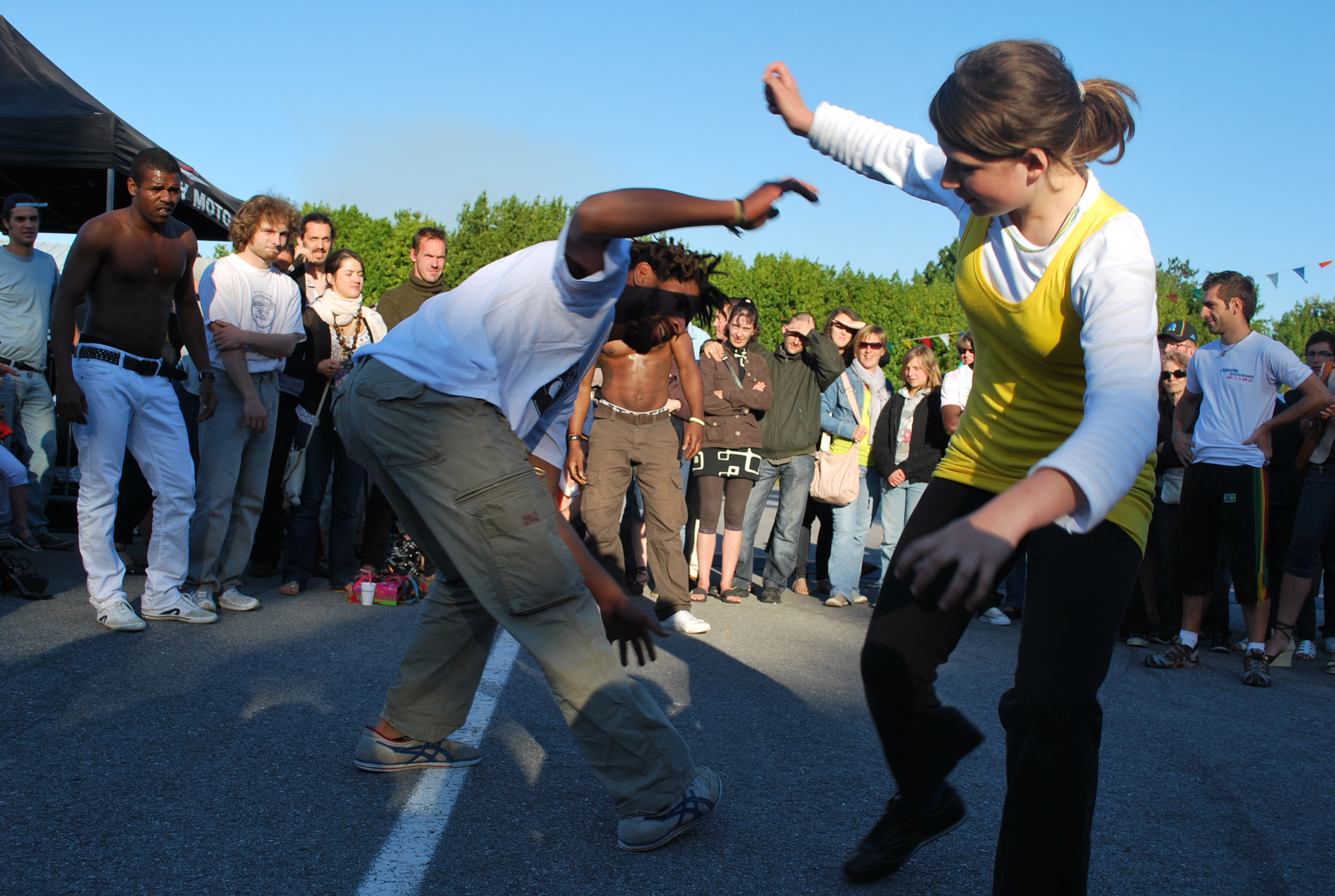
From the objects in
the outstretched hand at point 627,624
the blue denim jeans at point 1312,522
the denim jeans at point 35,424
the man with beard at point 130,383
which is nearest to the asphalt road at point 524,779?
the man with beard at point 130,383

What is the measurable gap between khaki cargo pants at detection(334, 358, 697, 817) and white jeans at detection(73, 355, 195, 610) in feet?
9.33

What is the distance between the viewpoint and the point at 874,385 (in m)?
8.44

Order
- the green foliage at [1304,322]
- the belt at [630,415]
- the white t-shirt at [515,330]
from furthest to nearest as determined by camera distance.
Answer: the green foliage at [1304,322]
the belt at [630,415]
the white t-shirt at [515,330]

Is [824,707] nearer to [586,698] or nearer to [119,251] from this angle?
[586,698]

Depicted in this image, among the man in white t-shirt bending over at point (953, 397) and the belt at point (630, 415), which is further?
the man in white t-shirt bending over at point (953, 397)

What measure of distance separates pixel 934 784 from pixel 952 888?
0.29 m

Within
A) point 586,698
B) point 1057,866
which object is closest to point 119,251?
point 586,698

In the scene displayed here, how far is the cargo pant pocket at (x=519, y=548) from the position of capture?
2.78 meters

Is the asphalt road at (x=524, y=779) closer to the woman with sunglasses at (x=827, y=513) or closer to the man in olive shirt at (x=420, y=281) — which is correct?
the man in olive shirt at (x=420, y=281)

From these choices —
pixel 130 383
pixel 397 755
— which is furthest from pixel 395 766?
pixel 130 383

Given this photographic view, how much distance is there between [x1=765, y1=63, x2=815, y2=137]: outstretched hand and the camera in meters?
3.11

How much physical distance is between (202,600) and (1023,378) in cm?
463

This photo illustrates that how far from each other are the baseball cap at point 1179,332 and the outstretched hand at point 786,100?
5454mm

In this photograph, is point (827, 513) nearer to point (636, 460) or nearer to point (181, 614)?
point (636, 460)
